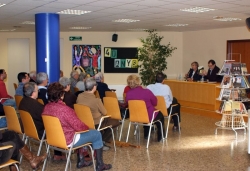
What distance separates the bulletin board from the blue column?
5274 mm

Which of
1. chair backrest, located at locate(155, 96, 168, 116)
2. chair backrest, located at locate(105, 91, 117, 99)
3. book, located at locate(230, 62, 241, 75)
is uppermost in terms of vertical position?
book, located at locate(230, 62, 241, 75)

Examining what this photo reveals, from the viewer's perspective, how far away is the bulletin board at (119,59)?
13.2 meters

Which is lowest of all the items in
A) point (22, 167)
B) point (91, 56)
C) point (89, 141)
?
point (22, 167)

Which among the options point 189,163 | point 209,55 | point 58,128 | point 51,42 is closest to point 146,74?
point 209,55

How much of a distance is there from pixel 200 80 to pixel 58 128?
6.48 metres

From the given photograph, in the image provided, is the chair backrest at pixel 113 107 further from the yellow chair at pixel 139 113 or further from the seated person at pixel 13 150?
the seated person at pixel 13 150

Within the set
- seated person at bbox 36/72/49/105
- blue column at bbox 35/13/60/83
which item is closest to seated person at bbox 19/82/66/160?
seated person at bbox 36/72/49/105

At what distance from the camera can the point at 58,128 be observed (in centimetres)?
410

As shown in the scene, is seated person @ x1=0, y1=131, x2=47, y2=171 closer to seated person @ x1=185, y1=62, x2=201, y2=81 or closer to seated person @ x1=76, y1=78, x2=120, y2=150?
seated person @ x1=76, y1=78, x2=120, y2=150

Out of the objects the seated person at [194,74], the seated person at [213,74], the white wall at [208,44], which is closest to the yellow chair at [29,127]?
the seated person at [194,74]

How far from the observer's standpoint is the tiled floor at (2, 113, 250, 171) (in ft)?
16.1

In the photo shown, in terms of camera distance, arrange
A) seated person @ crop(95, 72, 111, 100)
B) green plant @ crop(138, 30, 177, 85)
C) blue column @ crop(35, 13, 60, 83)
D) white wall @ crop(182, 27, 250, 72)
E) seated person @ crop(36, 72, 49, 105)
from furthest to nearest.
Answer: green plant @ crop(138, 30, 177, 85) → white wall @ crop(182, 27, 250, 72) → blue column @ crop(35, 13, 60, 83) → seated person @ crop(95, 72, 111, 100) → seated person @ crop(36, 72, 49, 105)

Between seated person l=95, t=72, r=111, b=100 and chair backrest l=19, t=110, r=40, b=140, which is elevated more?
seated person l=95, t=72, r=111, b=100

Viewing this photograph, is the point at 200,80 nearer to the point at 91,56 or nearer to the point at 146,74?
the point at 146,74
